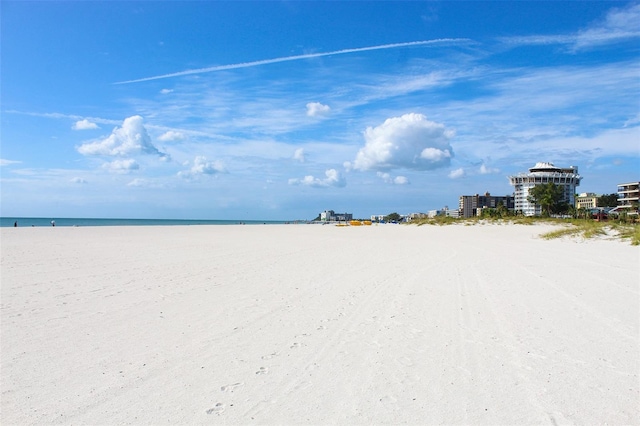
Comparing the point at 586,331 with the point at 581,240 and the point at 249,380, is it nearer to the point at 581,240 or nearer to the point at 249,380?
the point at 249,380

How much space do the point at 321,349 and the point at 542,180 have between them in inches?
5048

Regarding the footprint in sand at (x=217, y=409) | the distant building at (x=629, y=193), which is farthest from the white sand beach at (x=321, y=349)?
the distant building at (x=629, y=193)

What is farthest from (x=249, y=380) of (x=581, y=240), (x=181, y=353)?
(x=581, y=240)

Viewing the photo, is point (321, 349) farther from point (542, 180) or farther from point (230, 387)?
point (542, 180)

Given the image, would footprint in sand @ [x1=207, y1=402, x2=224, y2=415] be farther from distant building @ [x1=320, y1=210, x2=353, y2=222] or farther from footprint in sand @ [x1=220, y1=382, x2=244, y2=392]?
distant building @ [x1=320, y1=210, x2=353, y2=222]

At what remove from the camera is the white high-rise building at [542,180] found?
114 m

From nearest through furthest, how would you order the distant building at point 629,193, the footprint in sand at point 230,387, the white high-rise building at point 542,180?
the footprint in sand at point 230,387 < the distant building at point 629,193 < the white high-rise building at point 542,180

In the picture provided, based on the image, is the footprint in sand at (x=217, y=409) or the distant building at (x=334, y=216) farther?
the distant building at (x=334, y=216)

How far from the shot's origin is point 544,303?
6.75 metres

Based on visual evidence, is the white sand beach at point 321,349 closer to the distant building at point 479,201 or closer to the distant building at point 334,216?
the distant building at point 334,216

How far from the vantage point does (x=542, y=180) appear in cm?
11631

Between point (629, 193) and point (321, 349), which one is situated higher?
point (629, 193)

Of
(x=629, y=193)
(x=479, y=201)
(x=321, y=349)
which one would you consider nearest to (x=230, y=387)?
(x=321, y=349)

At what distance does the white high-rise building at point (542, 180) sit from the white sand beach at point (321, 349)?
11532 cm
